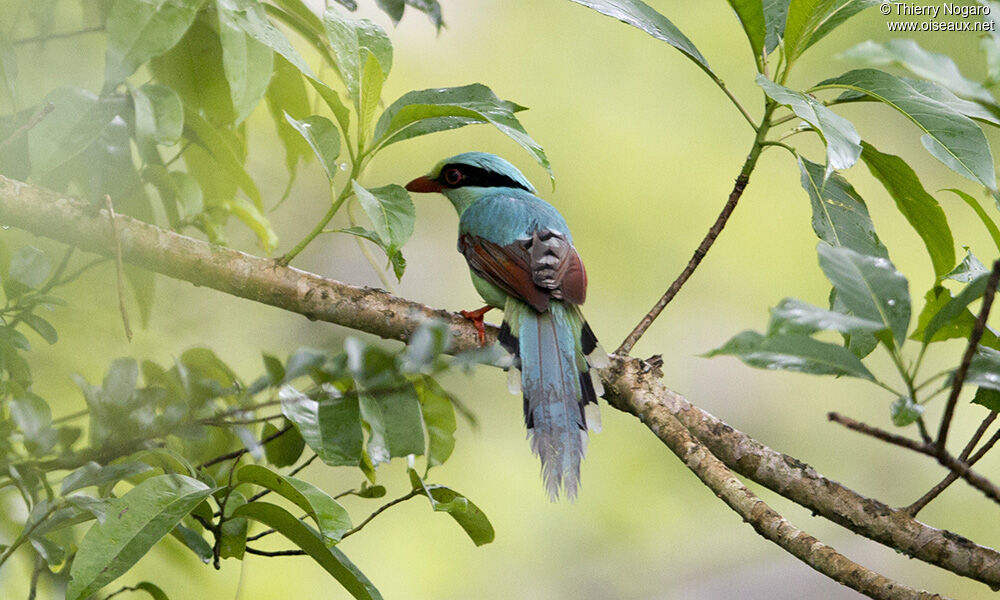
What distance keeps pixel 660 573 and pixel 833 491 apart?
4.05m

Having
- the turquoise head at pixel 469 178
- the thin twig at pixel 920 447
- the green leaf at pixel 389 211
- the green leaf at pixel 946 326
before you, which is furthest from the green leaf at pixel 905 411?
the turquoise head at pixel 469 178

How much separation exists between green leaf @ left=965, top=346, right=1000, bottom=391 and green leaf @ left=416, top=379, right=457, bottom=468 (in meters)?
1.03

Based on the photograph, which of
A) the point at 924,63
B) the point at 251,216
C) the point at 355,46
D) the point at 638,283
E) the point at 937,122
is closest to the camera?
the point at 924,63

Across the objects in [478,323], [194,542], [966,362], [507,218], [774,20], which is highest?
[774,20]

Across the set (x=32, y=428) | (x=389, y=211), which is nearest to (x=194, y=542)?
(x=32, y=428)

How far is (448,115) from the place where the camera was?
5.95 feet

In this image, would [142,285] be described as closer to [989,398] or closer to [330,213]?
[330,213]

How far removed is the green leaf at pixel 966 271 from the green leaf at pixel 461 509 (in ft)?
3.40

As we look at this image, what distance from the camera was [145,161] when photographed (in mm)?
2066

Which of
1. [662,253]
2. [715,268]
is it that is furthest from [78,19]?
[715,268]

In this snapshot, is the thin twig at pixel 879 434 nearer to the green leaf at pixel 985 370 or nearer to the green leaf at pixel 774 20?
the green leaf at pixel 985 370

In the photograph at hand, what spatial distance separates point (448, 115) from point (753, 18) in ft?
2.32

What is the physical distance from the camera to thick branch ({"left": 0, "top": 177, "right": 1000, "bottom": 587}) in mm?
1639

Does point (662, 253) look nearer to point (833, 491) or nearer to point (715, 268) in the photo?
point (715, 268)
